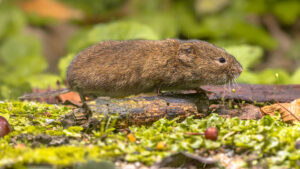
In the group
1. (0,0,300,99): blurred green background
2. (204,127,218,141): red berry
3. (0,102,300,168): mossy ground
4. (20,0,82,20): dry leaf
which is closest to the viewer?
(0,102,300,168): mossy ground

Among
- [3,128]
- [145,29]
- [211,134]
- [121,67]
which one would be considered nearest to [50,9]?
[145,29]

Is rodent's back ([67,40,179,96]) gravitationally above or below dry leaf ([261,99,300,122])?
above

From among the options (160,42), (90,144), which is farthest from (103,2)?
(90,144)

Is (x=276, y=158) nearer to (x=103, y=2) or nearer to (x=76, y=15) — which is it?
(x=103, y=2)

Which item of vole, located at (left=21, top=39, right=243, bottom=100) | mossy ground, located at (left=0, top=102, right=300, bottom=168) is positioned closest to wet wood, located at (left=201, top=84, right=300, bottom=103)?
vole, located at (left=21, top=39, right=243, bottom=100)

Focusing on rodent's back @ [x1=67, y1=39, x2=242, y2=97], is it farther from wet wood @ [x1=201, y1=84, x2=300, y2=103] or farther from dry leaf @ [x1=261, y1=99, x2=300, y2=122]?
dry leaf @ [x1=261, y1=99, x2=300, y2=122]

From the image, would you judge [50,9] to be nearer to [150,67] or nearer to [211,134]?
[150,67]

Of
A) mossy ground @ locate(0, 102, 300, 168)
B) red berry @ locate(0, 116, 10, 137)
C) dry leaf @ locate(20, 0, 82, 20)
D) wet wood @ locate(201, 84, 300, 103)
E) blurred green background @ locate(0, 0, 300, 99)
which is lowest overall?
mossy ground @ locate(0, 102, 300, 168)
